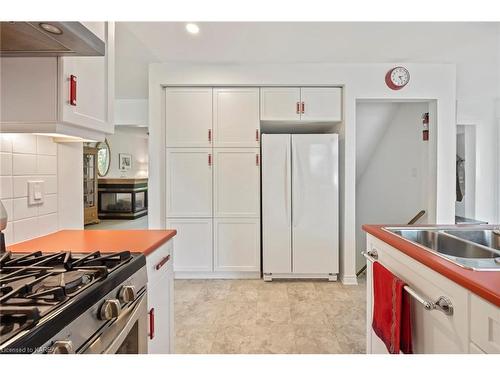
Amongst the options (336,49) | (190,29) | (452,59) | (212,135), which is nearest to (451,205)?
(452,59)

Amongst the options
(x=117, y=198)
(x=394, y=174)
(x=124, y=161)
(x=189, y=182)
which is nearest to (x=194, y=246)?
(x=189, y=182)

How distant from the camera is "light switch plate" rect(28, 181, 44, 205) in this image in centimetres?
146

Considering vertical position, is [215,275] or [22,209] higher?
[22,209]

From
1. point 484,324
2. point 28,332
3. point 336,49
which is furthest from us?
point 336,49

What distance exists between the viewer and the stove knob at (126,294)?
39.2 inches

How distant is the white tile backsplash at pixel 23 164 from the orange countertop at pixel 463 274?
180 cm

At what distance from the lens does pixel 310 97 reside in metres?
3.22

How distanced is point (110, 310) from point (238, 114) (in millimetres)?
2644

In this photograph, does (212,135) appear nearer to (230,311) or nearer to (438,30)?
(230,311)

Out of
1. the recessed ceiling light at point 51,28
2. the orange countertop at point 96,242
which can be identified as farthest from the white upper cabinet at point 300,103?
the recessed ceiling light at point 51,28

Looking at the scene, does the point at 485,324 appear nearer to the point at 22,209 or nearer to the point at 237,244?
the point at 22,209

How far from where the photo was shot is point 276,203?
3195 millimetres

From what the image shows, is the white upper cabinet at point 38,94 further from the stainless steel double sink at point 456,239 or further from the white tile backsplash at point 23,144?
the stainless steel double sink at point 456,239

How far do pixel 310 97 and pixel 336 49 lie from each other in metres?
0.53
